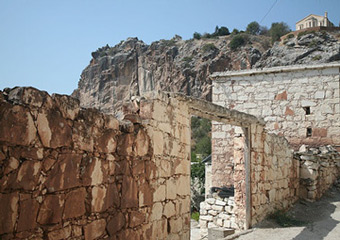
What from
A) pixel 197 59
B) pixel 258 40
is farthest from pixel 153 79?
pixel 258 40

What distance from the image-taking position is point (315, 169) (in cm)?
1034

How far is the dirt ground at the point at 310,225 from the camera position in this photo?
699 cm

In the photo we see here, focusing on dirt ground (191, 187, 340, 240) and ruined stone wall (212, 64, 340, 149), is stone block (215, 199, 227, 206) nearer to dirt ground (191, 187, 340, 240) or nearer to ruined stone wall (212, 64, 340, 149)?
dirt ground (191, 187, 340, 240)

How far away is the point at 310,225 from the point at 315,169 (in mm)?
2897

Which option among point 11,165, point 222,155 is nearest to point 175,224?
point 11,165

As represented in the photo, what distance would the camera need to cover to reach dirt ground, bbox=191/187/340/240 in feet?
22.9

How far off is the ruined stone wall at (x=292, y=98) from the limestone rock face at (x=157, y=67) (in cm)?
2946

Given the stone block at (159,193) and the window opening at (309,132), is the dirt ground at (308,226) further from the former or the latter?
the stone block at (159,193)

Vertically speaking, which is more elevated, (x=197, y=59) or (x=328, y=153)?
(x=197, y=59)

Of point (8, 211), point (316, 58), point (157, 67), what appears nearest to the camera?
point (8, 211)

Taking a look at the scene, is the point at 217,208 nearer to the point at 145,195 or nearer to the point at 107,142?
the point at 145,195

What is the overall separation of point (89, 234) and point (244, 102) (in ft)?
31.7

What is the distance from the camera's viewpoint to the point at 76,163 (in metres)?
3.13

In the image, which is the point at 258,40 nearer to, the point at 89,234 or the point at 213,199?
the point at 213,199
